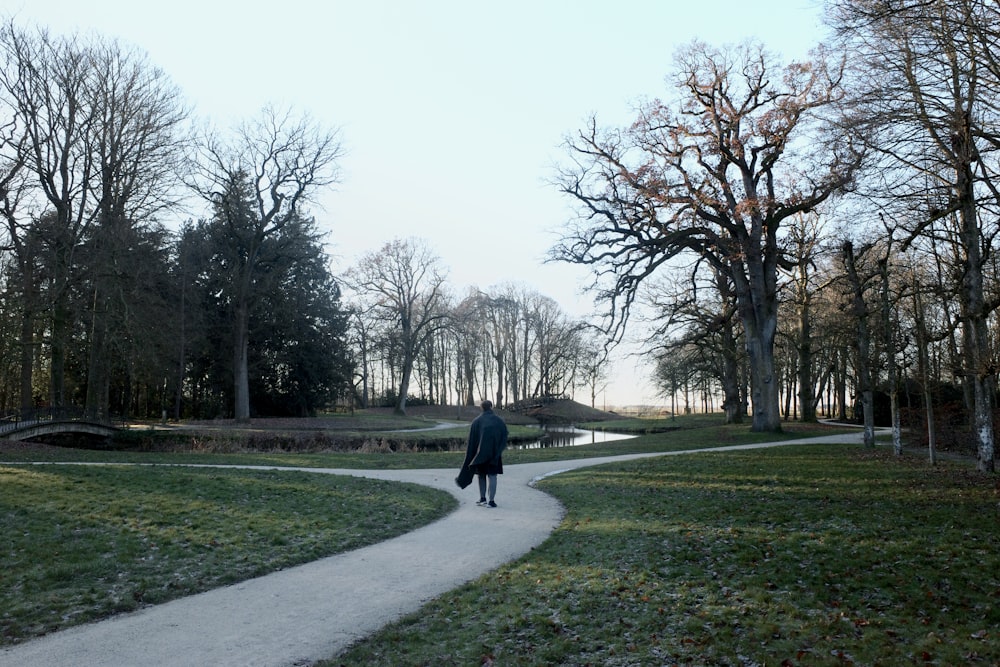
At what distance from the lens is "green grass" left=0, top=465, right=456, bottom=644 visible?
694cm

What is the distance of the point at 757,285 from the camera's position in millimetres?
29844

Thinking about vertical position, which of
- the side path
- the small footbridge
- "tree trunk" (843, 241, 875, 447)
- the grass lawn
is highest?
"tree trunk" (843, 241, 875, 447)

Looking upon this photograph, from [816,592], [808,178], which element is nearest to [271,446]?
[808,178]

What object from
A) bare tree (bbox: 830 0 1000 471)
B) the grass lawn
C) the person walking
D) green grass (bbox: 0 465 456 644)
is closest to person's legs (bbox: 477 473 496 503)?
the person walking

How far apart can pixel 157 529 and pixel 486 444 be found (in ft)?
17.8

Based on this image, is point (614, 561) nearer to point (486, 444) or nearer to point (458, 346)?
point (486, 444)

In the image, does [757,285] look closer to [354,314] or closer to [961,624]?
[961,624]

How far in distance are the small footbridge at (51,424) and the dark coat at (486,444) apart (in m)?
22.0

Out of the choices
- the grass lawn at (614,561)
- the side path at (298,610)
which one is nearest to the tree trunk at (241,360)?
the grass lawn at (614,561)

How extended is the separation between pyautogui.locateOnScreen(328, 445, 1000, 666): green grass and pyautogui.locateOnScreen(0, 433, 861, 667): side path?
1.25 feet

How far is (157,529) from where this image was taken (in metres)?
9.66

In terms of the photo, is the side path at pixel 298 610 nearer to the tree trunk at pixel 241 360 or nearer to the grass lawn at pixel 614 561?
the grass lawn at pixel 614 561

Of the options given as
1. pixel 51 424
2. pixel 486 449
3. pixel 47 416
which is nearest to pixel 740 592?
pixel 486 449

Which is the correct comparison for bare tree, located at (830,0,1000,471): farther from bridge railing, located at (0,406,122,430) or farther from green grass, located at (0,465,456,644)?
bridge railing, located at (0,406,122,430)
